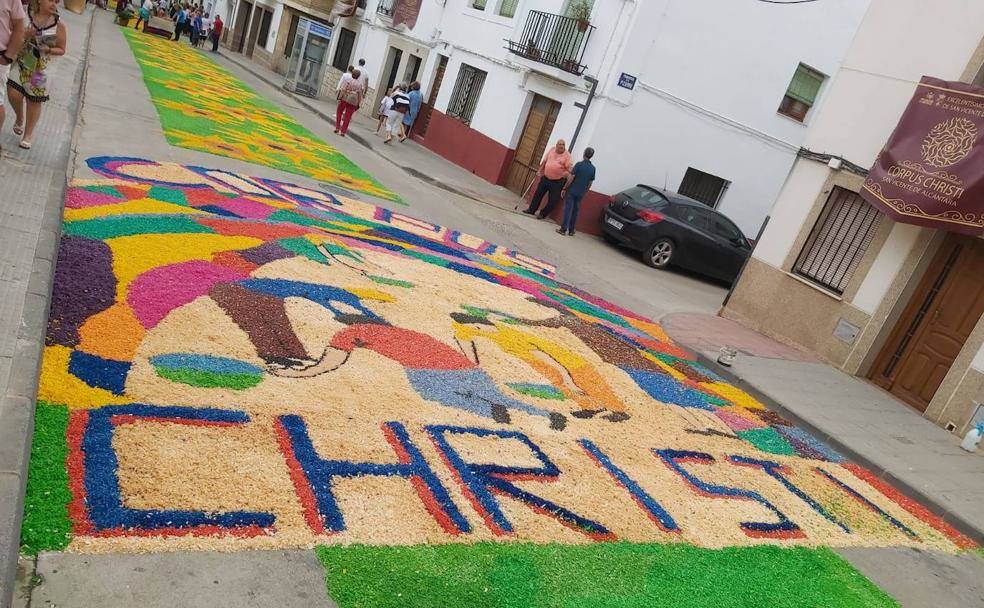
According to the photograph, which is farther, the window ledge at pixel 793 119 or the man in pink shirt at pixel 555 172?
the window ledge at pixel 793 119

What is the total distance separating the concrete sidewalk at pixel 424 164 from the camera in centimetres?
1667

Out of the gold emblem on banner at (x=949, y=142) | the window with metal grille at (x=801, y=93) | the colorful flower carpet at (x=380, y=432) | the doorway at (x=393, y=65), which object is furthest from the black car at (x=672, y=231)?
the doorway at (x=393, y=65)

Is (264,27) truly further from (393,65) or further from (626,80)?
(626,80)

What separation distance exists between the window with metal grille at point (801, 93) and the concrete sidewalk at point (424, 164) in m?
7.02

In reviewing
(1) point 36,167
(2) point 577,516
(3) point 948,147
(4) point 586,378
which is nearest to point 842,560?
(2) point 577,516

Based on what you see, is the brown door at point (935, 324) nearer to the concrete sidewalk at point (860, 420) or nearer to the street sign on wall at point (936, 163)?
the concrete sidewalk at point (860, 420)

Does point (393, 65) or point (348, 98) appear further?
point (393, 65)

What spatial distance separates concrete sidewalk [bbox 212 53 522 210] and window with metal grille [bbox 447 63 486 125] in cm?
139

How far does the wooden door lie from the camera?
2287 centimetres

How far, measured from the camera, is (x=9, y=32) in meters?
6.59

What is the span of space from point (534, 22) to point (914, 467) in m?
14.3

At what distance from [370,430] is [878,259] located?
8.34m

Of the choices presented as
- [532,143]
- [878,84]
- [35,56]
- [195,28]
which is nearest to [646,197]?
[532,143]

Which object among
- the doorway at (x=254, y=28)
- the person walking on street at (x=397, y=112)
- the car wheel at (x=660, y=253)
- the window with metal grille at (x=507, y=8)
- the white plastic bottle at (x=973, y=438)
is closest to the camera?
the white plastic bottle at (x=973, y=438)
